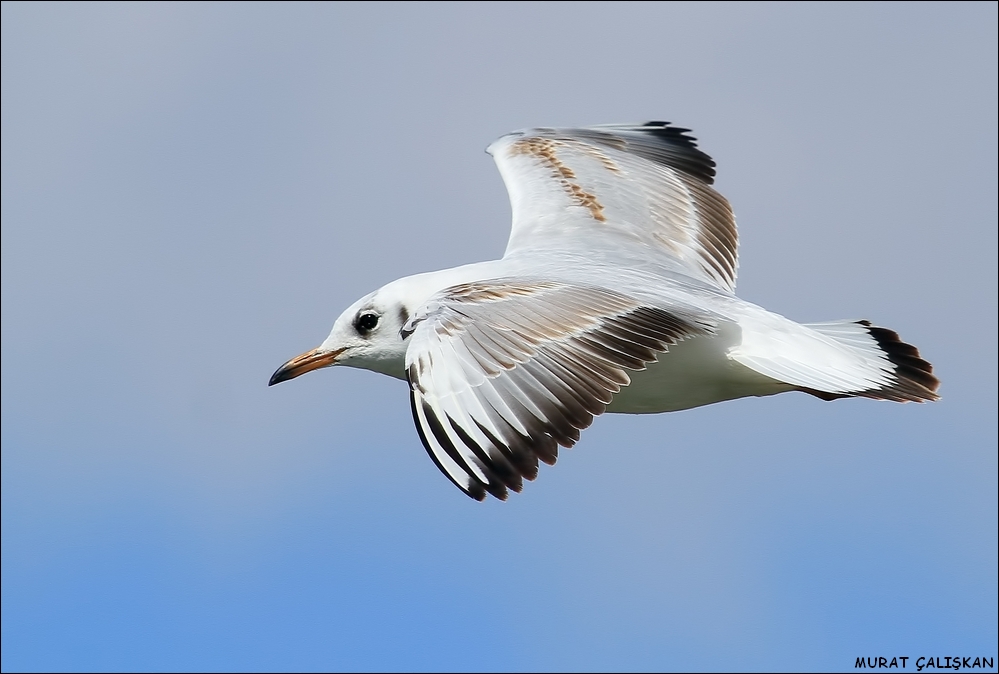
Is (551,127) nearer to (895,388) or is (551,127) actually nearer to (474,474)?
(895,388)

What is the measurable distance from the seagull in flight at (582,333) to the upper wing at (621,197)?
2cm

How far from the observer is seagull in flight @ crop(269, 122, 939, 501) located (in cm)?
586

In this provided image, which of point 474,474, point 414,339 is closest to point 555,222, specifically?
point 414,339

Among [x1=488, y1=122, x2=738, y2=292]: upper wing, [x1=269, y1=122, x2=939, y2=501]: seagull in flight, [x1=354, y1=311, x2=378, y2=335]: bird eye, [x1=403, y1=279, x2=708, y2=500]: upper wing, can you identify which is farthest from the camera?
[x1=488, y1=122, x2=738, y2=292]: upper wing

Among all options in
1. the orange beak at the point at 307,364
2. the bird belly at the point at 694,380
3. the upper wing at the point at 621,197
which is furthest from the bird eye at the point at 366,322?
the bird belly at the point at 694,380

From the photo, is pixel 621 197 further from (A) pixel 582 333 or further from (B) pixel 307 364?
(A) pixel 582 333

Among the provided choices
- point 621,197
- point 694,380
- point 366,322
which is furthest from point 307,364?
point 621,197

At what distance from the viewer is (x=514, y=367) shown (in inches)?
238

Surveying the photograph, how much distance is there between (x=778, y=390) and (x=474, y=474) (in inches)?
90.3

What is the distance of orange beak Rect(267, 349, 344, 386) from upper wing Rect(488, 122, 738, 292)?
1.36 metres

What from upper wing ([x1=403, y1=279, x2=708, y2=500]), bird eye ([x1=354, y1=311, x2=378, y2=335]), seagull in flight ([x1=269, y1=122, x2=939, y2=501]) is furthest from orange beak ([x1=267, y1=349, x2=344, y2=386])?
upper wing ([x1=403, y1=279, x2=708, y2=500])

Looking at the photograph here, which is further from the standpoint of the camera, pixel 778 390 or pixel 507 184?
pixel 507 184

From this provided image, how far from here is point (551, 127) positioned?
36.2ft

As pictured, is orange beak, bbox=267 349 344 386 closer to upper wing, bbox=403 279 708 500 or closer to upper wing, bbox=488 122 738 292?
upper wing, bbox=488 122 738 292
